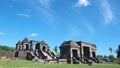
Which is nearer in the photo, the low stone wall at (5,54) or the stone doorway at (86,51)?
the low stone wall at (5,54)

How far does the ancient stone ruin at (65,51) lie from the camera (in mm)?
54497

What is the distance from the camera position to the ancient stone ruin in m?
54.5

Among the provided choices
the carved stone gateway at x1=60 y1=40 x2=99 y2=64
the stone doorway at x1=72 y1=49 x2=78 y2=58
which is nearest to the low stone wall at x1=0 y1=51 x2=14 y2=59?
the carved stone gateway at x1=60 y1=40 x2=99 y2=64

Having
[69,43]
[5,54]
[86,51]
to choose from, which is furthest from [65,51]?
[5,54]

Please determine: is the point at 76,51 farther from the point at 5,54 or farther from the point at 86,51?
the point at 5,54

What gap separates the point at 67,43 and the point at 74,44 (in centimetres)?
227

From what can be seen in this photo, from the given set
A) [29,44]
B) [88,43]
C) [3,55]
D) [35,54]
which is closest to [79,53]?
[88,43]

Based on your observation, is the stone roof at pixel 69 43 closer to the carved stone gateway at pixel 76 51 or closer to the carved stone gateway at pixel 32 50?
the carved stone gateway at pixel 76 51

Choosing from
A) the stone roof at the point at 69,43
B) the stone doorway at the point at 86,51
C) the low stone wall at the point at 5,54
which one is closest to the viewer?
the low stone wall at the point at 5,54

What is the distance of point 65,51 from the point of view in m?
56.7

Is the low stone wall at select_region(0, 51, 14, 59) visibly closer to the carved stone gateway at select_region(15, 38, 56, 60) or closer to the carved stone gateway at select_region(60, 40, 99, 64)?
the carved stone gateway at select_region(15, 38, 56, 60)

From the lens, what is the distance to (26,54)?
2306 inches

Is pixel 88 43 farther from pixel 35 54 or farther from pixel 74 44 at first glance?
pixel 35 54

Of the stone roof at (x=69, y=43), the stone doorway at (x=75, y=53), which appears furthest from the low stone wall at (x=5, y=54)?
the stone doorway at (x=75, y=53)
